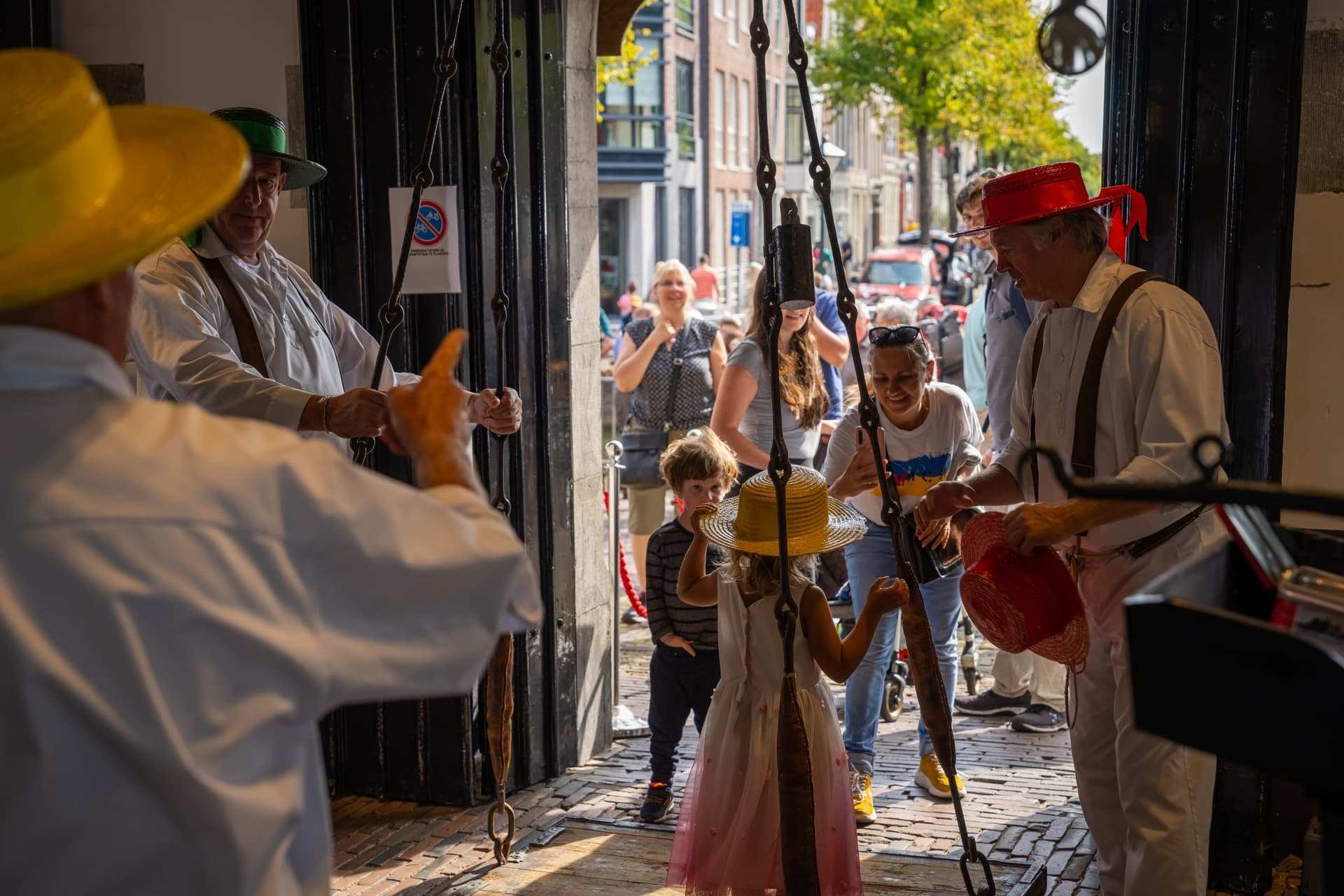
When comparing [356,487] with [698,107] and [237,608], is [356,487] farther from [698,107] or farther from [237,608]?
[698,107]

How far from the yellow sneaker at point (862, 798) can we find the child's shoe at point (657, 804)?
648mm

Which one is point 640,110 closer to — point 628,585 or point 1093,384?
point 628,585

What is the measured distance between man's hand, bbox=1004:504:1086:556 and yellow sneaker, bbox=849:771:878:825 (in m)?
1.66

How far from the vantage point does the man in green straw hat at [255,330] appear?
134 inches

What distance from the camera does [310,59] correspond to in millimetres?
4543

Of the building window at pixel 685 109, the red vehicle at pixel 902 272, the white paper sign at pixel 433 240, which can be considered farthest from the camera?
the building window at pixel 685 109

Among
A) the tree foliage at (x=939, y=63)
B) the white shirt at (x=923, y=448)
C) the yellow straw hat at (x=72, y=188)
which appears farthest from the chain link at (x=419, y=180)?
the tree foliage at (x=939, y=63)

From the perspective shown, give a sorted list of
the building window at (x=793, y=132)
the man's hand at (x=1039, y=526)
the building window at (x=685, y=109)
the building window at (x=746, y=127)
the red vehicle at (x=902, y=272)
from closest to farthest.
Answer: the man's hand at (x=1039, y=526)
the red vehicle at (x=902, y=272)
the building window at (x=685, y=109)
the building window at (x=746, y=127)
the building window at (x=793, y=132)

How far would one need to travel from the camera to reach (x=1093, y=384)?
338 cm

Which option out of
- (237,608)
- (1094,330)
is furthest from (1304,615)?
(1094,330)

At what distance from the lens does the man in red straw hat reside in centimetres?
321

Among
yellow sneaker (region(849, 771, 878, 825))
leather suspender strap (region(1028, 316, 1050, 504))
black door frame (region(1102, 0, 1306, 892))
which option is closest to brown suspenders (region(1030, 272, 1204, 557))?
leather suspender strap (region(1028, 316, 1050, 504))

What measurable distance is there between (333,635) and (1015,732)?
4.44m

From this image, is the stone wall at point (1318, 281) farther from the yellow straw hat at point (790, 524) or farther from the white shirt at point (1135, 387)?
the yellow straw hat at point (790, 524)
